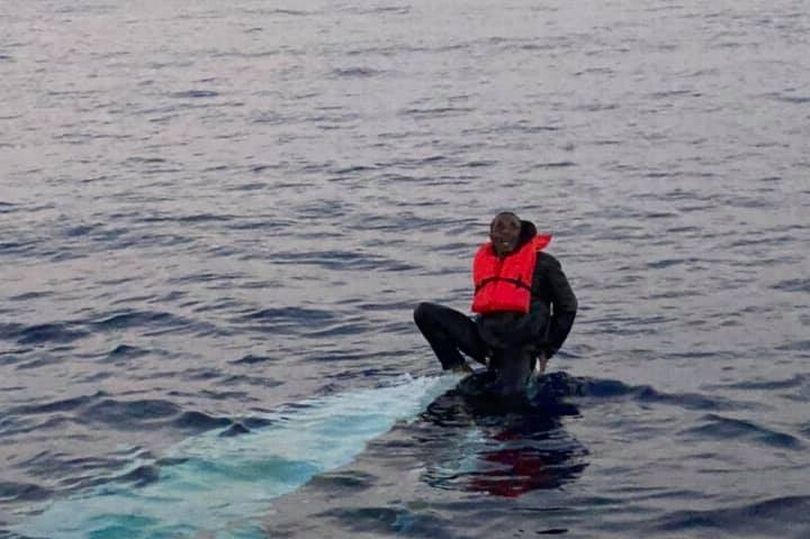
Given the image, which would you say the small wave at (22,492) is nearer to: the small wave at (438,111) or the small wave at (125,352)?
the small wave at (125,352)

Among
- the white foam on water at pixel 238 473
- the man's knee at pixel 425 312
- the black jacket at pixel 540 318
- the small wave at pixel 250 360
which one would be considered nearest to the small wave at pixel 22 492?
the white foam on water at pixel 238 473

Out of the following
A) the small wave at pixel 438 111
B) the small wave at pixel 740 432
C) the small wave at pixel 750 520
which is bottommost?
the small wave at pixel 750 520

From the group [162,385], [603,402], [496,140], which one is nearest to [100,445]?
[162,385]

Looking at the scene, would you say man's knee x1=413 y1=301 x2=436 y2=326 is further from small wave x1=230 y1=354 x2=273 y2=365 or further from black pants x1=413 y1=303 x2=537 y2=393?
small wave x1=230 y1=354 x2=273 y2=365

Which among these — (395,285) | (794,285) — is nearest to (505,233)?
(395,285)

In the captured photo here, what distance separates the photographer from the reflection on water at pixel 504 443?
12672 millimetres

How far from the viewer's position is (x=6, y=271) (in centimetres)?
2133

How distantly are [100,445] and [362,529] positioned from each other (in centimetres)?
337

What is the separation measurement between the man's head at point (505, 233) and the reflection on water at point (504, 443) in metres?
1.23

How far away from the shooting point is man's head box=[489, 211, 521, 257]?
14.2 m

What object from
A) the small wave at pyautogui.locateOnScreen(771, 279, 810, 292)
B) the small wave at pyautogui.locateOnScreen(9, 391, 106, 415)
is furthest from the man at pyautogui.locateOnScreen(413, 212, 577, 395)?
the small wave at pyautogui.locateOnScreen(771, 279, 810, 292)

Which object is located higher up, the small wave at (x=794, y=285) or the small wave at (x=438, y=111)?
the small wave at (x=438, y=111)

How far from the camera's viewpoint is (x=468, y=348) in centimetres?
1462

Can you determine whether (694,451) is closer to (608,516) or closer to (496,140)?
(608,516)
